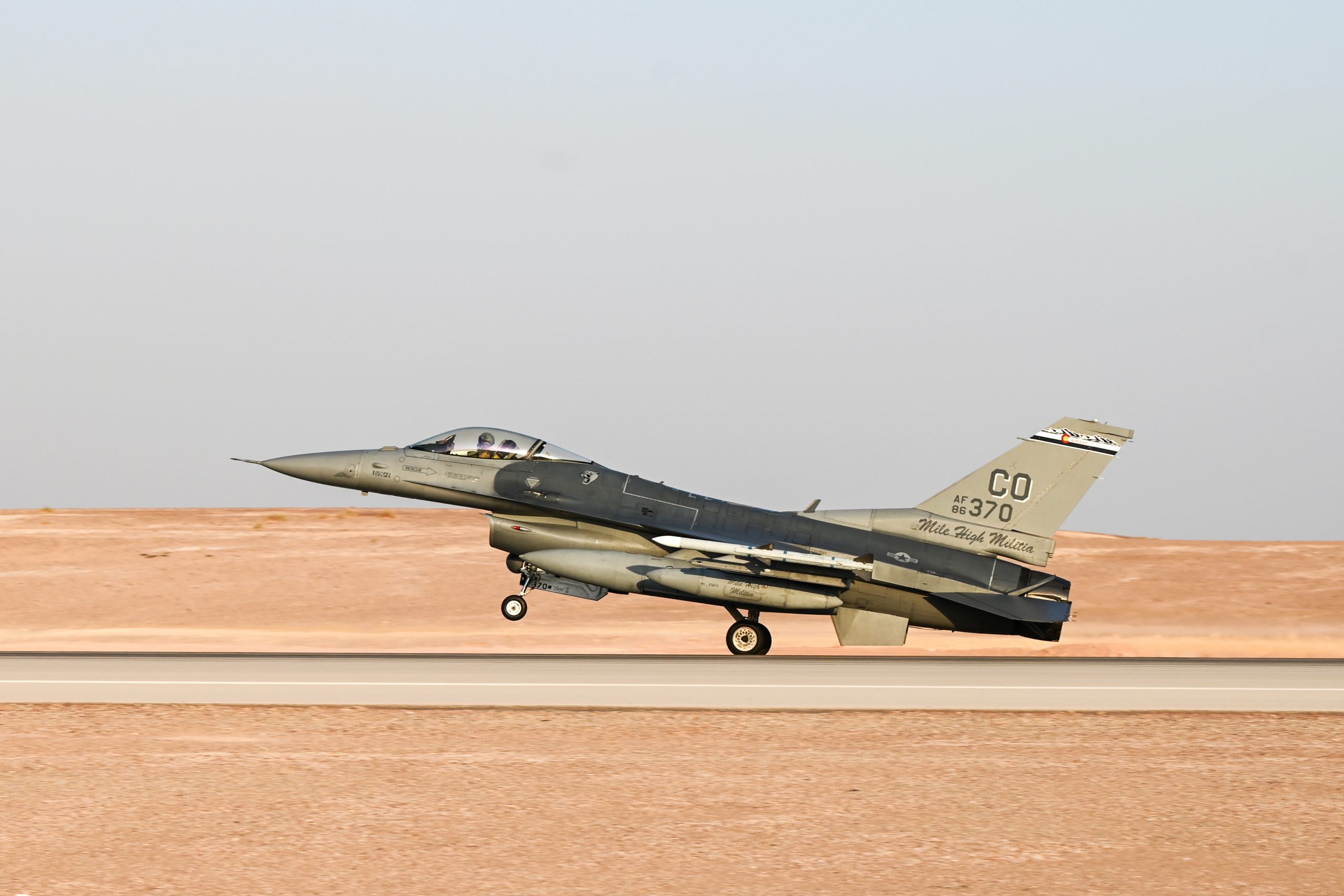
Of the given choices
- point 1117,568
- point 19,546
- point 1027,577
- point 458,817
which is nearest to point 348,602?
point 19,546

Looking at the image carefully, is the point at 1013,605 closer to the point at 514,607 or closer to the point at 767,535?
the point at 767,535

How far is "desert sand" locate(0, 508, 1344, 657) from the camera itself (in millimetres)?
32750

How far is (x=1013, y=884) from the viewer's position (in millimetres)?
9234

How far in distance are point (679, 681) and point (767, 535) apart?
214 inches

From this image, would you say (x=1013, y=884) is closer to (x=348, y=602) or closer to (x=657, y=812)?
(x=657, y=812)

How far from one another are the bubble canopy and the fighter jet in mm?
27

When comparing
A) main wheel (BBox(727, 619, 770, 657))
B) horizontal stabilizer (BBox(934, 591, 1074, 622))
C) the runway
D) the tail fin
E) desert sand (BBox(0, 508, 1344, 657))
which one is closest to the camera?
the runway

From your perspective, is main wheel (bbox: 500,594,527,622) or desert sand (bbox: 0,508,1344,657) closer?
main wheel (bbox: 500,594,527,622)

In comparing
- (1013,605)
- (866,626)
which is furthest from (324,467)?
(1013,605)

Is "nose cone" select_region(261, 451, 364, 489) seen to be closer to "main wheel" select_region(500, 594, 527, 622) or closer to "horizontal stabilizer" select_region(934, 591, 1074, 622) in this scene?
"main wheel" select_region(500, 594, 527, 622)

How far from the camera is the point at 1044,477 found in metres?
23.8

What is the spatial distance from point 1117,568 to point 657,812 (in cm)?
3877

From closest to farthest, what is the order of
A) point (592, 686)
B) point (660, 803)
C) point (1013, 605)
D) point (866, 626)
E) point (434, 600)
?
1. point (660, 803)
2. point (592, 686)
3. point (1013, 605)
4. point (866, 626)
5. point (434, 600)

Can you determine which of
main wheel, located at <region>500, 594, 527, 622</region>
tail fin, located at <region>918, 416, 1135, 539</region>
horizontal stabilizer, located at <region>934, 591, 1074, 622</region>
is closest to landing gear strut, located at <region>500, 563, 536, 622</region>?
main wheel, located at <region>500, 594, 527, 622</region>
